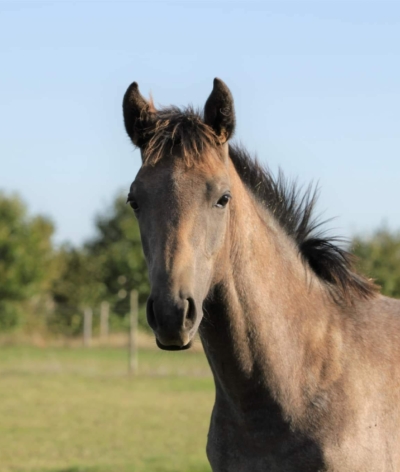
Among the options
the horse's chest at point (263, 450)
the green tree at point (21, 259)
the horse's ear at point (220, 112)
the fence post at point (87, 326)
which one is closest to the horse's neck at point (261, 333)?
the horse's chest at point (263, 450)

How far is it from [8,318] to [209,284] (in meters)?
31.2

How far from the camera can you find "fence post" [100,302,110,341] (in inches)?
1166

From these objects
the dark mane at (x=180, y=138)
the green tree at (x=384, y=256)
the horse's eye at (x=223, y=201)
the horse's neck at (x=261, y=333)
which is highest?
the dark mane at (x=180, y=138)

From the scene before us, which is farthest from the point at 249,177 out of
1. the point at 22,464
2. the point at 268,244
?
the point at 22,464

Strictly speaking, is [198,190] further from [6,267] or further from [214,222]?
[6,267]

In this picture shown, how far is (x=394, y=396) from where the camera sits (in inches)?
174

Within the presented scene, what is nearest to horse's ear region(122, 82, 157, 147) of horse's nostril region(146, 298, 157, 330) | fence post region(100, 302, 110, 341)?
horse's nostril region(146, 298, 157, 330)

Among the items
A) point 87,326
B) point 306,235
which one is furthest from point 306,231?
point 87,326

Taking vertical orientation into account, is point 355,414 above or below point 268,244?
below

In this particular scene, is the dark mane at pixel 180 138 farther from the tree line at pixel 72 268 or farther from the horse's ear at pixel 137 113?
the tree line at pixel 72 268

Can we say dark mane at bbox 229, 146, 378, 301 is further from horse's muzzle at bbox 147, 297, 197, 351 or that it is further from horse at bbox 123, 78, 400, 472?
horse's muzzle at bbox 147, 297, 197, 351

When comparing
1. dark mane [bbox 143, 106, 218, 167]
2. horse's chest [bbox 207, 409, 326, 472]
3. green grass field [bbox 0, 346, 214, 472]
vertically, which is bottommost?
green grass field [bbox 0, 346, 214, 472]

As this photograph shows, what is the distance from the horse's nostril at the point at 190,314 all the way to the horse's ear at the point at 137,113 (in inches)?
42.5

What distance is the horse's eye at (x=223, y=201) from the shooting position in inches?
157
